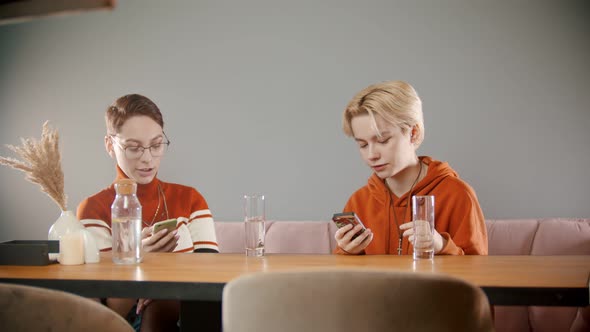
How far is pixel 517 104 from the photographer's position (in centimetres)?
286

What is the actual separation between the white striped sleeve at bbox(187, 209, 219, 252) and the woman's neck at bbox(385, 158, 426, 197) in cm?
77

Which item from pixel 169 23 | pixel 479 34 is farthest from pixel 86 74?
pixel 479 34

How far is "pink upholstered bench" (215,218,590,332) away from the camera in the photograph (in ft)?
7.94

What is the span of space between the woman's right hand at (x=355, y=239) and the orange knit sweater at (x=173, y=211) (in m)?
0.80

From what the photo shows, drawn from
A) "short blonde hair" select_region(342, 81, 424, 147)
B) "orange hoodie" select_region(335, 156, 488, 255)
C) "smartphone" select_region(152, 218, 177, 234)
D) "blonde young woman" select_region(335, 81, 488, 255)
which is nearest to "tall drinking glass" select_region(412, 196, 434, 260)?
"orange hoodie" select_region(335, 156, 488, 255)

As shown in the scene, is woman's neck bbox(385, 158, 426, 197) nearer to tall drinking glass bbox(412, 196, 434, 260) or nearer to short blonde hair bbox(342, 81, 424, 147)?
short blonde hair bbox(342, 81, 424, 147)

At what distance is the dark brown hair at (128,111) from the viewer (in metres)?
2.43

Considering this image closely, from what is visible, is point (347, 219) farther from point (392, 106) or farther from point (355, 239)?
point (392, 106)

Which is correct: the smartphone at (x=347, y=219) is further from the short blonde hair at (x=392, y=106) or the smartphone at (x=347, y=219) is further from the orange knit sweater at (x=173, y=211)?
the orange knit sweater at (x=173, y=211)

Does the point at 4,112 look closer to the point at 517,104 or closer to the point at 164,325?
the point at 164,325

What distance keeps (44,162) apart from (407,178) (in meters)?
1.30

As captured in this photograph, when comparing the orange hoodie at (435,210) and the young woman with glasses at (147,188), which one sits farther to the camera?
the young woman with glasses at (147,188)

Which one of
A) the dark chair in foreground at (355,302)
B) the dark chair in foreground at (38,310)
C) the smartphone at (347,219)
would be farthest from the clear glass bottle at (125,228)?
the dark chair in foreground at (355,302)

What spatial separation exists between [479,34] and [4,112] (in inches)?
115
